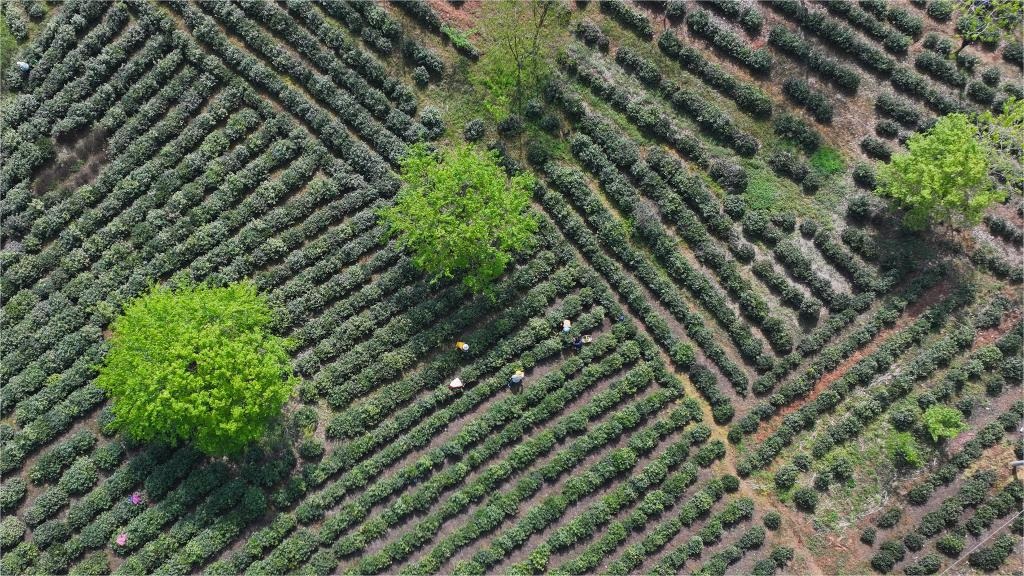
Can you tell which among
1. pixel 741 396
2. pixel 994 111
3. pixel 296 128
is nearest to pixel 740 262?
pixel 741 396

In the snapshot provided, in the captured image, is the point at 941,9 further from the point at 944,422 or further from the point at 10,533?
the point at 10,533

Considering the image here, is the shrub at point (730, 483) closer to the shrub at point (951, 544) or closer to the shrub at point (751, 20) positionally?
the shrub at point (951, 544)

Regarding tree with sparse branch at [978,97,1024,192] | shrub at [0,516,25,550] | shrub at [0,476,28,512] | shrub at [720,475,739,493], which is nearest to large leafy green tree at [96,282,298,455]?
shrub at [0,476,28,512]

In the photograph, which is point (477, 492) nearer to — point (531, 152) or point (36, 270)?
point (531, 152)

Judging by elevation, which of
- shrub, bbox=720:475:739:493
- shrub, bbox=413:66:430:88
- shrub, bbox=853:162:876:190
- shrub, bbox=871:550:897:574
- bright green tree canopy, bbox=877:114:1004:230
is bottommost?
shrub, bbox=871:550:897:574

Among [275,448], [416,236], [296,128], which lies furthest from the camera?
[296,128]

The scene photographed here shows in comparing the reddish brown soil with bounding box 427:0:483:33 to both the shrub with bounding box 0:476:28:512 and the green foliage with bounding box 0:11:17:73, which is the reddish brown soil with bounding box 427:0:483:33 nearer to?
the green foliage with bounding box 0:11:17:73
